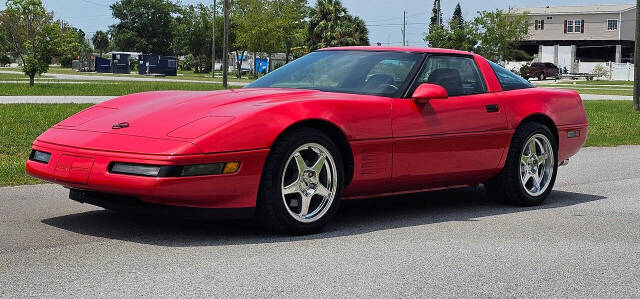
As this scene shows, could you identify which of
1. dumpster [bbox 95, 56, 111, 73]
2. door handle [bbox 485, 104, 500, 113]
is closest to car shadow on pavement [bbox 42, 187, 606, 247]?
door handle [bbox 485, 104, 500, 113]

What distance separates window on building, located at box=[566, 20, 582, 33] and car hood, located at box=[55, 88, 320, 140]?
3288 inches

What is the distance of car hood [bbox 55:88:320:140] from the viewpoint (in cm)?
556

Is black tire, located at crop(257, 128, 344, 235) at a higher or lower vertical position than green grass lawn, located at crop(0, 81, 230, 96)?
lower

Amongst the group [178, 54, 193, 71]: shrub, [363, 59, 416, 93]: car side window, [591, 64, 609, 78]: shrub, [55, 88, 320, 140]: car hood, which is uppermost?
[178, 54, 193, 71]: shrub

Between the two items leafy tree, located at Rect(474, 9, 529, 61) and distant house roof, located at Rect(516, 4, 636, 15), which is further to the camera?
distant house roof, located at Rect(516, 4, 636, 15)

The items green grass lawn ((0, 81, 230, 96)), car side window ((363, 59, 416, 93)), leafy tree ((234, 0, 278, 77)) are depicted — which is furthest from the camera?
leafy tree ((234, 0, 278, 77))

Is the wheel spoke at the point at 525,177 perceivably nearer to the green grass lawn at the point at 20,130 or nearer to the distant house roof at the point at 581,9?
the green grass lawn at the point at 20,130

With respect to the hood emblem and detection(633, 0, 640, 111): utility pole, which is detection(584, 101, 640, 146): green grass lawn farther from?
the hood emblem

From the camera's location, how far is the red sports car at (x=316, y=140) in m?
5.42

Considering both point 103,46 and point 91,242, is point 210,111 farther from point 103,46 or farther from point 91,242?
point 103,46

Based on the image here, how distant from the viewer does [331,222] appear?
21.5ft

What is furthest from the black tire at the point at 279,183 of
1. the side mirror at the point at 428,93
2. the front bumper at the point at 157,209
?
the side mirror at the point at 428,93

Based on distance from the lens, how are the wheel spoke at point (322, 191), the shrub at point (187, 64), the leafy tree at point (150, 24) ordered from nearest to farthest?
the wheel spoke at point (322, 191) < the shrub at point (187, 64) < the leafy tree at point (150, 24)

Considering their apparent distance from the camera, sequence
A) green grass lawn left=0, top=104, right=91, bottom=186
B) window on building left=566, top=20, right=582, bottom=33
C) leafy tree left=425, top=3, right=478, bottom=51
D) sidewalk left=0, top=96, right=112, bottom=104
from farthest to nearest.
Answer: window on building left=566, top=20, right=582, bottom=33
leafy tree left=425, top=3, right=478, bottom=51
sidewalk left=0, top=96, right=112, bottom=104
green grass lawn left=0, top=104, right=91, bottom=186
